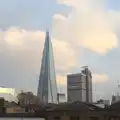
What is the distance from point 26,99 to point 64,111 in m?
107

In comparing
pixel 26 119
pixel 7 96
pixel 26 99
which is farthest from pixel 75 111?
pixel 7 96

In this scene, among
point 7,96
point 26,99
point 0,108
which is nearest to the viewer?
point 0,108

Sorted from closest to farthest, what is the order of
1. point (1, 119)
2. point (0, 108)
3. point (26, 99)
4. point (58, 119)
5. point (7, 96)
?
1. point (1, 119)
2. point (0, 108)
3. point (58, 119)
4. point (26, 99)
5. point (7, 96)

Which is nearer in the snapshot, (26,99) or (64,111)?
(64,111)

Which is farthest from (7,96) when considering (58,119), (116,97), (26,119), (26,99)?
(26,119)

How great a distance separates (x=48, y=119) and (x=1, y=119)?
22658mm

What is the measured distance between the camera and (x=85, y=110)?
222 ft

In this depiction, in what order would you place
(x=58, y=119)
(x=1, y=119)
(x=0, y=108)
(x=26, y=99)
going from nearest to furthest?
(x=1, y=119) < (x=0, y=108) < (x=58, y=119) < (x=26, y=99)

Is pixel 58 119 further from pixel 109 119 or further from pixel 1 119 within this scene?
pixel 1 119

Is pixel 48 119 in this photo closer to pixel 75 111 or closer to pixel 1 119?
pixel 75 111

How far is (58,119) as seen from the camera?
226 ft

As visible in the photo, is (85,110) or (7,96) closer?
(85,110)

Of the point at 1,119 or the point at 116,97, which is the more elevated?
the point at 116,97

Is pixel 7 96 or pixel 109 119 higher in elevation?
pixel 7 96
